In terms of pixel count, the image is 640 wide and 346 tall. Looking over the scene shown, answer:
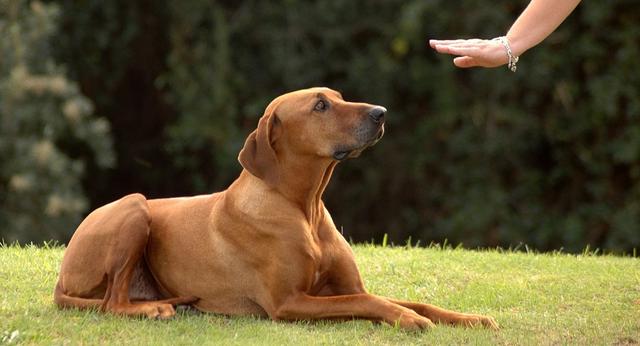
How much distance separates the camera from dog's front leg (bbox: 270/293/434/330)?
6082 mm

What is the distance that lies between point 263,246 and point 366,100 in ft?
28.3

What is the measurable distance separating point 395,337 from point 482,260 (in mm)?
2607

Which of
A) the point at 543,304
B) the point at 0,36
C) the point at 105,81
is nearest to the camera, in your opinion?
the point at 543,304

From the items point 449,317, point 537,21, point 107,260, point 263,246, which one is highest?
point 537,21

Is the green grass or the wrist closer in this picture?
the green grass

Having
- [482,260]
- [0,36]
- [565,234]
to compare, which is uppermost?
[0,36]

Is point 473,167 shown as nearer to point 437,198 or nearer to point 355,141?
point 437,198

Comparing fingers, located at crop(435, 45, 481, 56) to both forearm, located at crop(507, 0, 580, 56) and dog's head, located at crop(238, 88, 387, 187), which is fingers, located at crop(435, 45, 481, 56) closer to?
forearm, located at crop(507, 0, 580, 56)

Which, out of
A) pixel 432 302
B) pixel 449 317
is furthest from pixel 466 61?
pixel 432 302

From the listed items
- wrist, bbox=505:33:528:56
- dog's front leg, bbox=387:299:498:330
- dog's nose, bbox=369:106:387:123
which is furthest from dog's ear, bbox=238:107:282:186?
wrist, bbox=505:33:528:56

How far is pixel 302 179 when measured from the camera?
20.7 feet

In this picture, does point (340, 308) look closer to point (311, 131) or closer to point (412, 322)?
point (412, 322)

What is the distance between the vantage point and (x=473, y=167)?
47.1 feet

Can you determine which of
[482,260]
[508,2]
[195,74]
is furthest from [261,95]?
[482,260]
